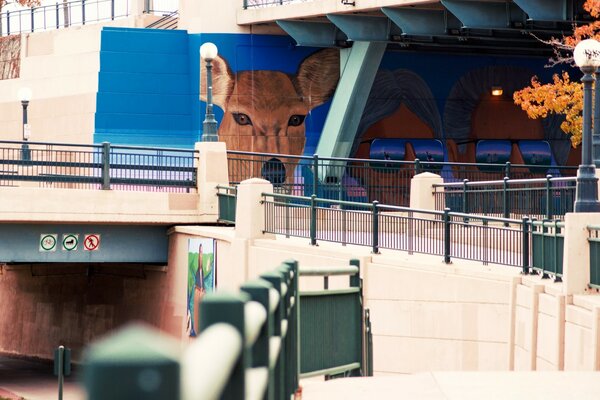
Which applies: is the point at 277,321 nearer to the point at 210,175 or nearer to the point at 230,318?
the point at 230,318

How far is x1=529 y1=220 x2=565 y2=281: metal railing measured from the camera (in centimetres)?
1669

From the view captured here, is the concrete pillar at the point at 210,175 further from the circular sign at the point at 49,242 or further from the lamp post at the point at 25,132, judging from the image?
the lamp post at the point at 25,132

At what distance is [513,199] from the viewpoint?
24922mm

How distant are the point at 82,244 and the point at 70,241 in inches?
13.4

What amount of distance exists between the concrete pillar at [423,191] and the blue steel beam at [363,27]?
34.8 feet

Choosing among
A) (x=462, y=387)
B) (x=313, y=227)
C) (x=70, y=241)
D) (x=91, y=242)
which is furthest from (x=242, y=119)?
(x=462, y=387)

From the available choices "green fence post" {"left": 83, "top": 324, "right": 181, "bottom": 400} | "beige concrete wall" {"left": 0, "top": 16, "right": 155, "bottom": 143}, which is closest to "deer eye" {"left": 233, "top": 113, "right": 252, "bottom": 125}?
"beige concrete wall" {"left": 0, "top": 16, "right": 155, "bottom": 143}

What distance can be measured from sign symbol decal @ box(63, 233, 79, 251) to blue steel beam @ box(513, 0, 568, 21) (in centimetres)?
1219

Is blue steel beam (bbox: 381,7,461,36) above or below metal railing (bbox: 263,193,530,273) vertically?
above

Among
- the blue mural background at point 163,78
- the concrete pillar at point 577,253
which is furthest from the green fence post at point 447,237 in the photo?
the blue mural background at point 163,78

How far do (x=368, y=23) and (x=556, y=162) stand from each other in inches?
400

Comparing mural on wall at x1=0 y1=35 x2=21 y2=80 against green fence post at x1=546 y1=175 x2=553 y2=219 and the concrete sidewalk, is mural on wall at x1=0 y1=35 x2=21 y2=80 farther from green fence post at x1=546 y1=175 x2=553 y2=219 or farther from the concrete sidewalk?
the concrete sidewalk

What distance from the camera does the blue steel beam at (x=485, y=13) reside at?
32547 mm

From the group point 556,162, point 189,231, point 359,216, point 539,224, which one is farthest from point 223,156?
point 556,162
